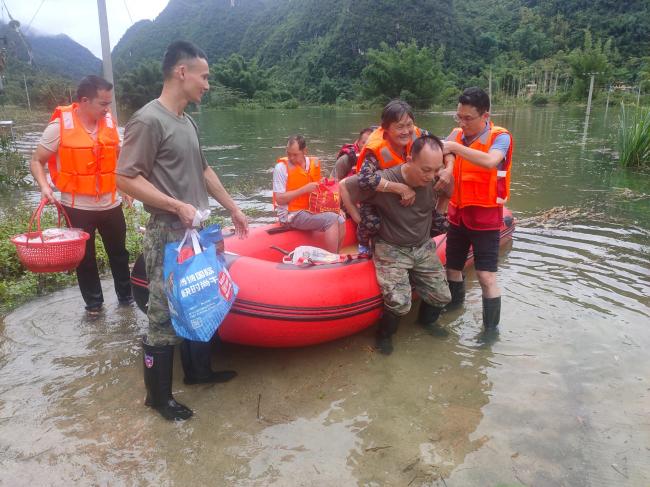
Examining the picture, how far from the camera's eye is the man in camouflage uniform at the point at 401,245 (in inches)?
114

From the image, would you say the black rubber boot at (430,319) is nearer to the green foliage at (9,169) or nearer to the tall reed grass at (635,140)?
the tall reed grass at (635,140)

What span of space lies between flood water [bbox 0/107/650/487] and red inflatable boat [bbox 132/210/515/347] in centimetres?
21

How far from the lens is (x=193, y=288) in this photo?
7.00ft

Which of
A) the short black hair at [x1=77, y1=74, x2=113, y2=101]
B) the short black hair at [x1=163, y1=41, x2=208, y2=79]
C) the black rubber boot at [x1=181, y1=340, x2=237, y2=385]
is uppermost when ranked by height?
the short black hair at [x1=163, y1=41, x2=208, y2=79]

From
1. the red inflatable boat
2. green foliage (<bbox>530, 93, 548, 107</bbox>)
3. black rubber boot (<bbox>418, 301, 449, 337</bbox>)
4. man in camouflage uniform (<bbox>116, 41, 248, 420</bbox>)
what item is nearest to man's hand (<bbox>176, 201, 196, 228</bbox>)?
man in camouflage uniform (<bbox>116, 41, 248, 420</bbox>)

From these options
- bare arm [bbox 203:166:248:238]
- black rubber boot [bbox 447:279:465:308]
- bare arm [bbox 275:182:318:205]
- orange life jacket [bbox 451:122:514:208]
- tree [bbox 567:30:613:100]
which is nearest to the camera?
bare arm [bbox 203:166:248:238]

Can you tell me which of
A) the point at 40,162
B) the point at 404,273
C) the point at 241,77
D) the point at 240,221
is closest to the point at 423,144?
the point at 404,273

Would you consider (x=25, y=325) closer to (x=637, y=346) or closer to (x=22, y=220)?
(x=22, y=220)

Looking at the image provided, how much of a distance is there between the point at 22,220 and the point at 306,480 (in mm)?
4438

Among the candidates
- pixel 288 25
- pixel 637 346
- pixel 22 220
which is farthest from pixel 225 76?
pixel 637 346

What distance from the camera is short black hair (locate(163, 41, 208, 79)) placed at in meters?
2.08

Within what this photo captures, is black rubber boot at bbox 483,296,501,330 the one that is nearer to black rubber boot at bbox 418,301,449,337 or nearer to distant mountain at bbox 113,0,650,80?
black rubber boot at bbox 418,301,449,337

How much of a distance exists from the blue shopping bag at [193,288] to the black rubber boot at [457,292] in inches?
75.3

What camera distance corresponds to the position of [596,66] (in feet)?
99.8
